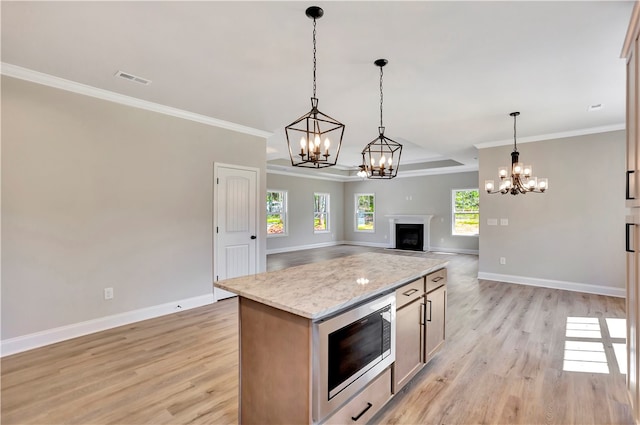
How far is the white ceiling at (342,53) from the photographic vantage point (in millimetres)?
2100

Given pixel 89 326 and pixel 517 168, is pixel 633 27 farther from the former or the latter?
pixel 89 326

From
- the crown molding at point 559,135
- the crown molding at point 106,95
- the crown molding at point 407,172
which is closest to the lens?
the crown molding at point 106,95

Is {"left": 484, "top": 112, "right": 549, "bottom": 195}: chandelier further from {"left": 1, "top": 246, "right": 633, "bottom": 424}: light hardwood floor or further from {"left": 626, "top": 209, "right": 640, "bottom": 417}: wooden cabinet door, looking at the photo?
{"left": 626, "top": 209, "right": 640, "bottom": 417}: wooden cabinet door

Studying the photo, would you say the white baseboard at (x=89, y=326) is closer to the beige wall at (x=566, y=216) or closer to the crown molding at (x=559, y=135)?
the beige wall at (x=566, y=216)

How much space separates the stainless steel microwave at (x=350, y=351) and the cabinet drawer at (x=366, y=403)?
0.05m

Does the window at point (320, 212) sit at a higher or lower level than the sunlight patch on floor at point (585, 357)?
higher

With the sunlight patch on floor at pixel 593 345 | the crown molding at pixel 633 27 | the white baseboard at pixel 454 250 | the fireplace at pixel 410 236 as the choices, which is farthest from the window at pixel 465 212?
the crown molding at pixel 633 27

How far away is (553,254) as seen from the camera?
5320 mm

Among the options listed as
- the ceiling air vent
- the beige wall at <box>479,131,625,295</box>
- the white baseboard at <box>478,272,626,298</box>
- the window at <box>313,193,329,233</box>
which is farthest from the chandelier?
the window at <box>313,193,329,233</box>

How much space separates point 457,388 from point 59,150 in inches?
171

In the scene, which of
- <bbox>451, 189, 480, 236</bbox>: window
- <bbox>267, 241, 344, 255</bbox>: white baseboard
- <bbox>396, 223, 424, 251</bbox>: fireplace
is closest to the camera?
<bbox>451, 189, 480, 236</bbox>: window

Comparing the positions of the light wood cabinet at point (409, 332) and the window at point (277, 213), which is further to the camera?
the window at point (277, 213)

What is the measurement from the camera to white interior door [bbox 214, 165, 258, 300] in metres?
4.61

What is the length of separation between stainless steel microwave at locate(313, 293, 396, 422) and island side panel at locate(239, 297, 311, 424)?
0.06m
